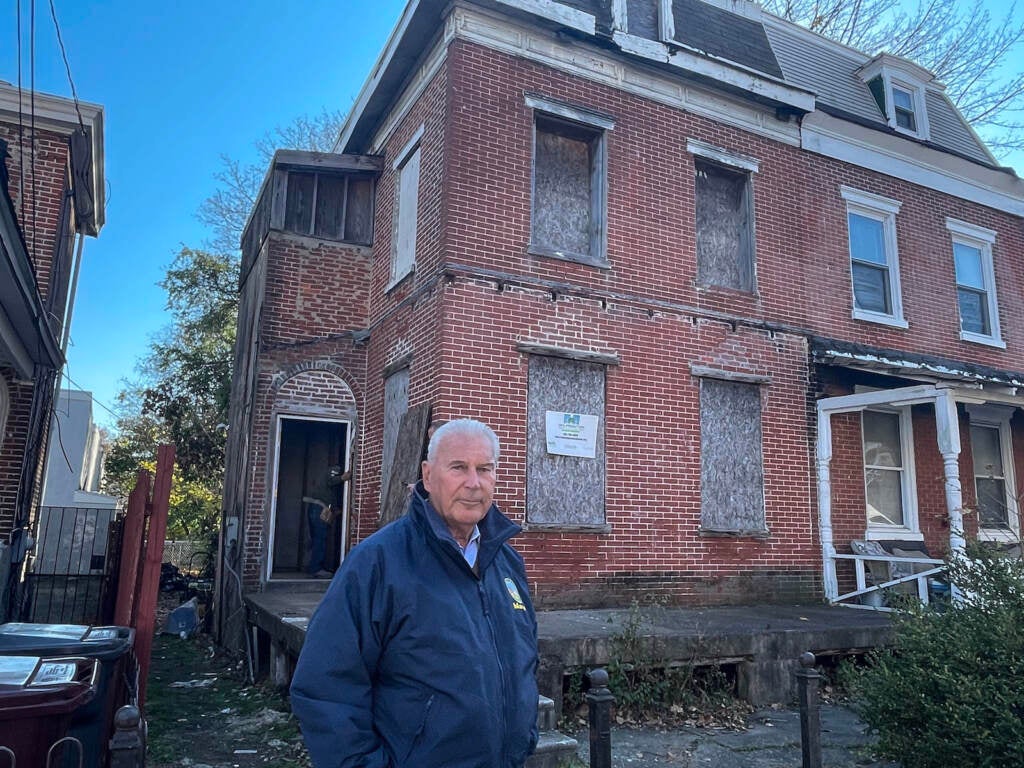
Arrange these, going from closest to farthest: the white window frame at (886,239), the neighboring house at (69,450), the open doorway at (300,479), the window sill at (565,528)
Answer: the window sill at (565,528) < the white window frame at (886,239) < the open doorway at (300,479) < the neighboring house at (69,450)

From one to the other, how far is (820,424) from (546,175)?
4990 millimetres

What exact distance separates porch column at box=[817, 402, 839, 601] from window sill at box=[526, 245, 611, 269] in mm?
3903

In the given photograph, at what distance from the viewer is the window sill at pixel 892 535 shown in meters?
10.4

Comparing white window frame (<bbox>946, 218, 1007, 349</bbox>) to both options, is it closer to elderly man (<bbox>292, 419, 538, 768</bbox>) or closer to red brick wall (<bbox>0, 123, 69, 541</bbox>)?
elderly man (<bbox>292, 419, 538, 768</bbox>)

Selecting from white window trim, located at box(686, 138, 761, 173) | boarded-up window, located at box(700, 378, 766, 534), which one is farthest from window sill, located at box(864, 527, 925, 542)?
white window trim, located at box(686, 138, 761, 173)

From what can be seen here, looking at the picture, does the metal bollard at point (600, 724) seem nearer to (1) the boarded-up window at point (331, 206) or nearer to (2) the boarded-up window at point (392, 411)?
(2) the boarded-up window at point (392, 411)

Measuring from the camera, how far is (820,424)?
10.1 m

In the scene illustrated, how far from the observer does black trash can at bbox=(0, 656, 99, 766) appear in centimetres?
314

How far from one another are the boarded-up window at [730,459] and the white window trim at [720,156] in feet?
10.2

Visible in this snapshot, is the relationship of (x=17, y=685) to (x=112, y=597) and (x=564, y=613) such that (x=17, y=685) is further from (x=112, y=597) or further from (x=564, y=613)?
(x=564, y=613)

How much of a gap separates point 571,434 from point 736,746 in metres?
3.77

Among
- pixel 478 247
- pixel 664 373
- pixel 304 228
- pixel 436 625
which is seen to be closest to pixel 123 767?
pixel 436 625

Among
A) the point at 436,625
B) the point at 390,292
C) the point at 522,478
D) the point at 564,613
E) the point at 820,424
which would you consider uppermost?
the point at 390,292

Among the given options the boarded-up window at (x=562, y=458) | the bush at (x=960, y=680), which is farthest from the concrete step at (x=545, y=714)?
the boarded-up window at (x=562, y=458)
